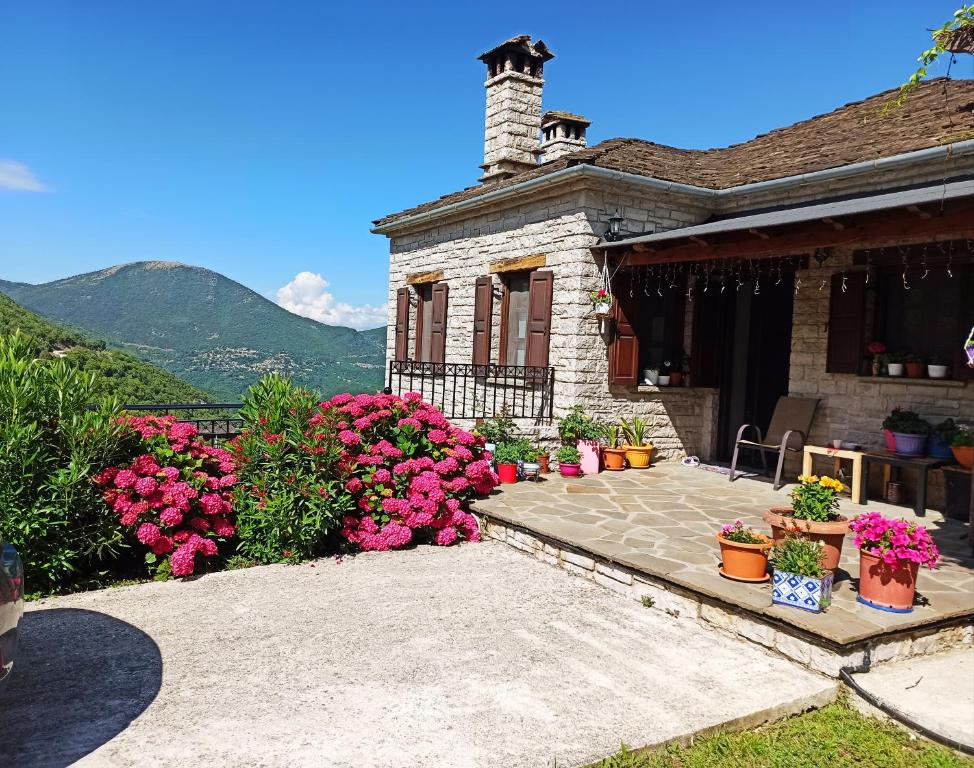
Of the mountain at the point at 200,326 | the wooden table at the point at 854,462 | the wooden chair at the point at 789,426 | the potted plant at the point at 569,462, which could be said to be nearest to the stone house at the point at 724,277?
the wooden chair at the point at 789,426

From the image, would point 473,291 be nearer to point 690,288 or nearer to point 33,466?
point 690,288

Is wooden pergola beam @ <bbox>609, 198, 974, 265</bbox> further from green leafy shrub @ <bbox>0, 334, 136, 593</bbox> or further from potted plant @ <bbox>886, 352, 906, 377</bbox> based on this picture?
green leafy shrub @ <bbox>0, 334, 136, 593</bbox>

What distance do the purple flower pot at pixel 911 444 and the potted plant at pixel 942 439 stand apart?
0.28ft

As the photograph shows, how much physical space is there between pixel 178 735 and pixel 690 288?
7894 mm

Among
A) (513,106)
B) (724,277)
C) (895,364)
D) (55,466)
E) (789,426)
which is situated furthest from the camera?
(513,106)

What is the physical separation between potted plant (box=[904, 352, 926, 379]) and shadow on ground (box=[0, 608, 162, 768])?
23.3 feet

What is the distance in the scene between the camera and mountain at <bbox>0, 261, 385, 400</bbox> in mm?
24058

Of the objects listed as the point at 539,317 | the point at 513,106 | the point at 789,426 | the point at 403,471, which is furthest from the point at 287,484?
the point at 513,106

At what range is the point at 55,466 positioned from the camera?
4648mm

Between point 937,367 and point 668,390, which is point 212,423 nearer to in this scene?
point 668,390

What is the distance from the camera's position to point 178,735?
2873 mm

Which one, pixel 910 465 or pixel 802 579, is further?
pixel 910 465

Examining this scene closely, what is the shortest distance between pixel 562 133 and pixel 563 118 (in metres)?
0.25

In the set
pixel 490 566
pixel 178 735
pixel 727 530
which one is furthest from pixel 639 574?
pixel 178 735
